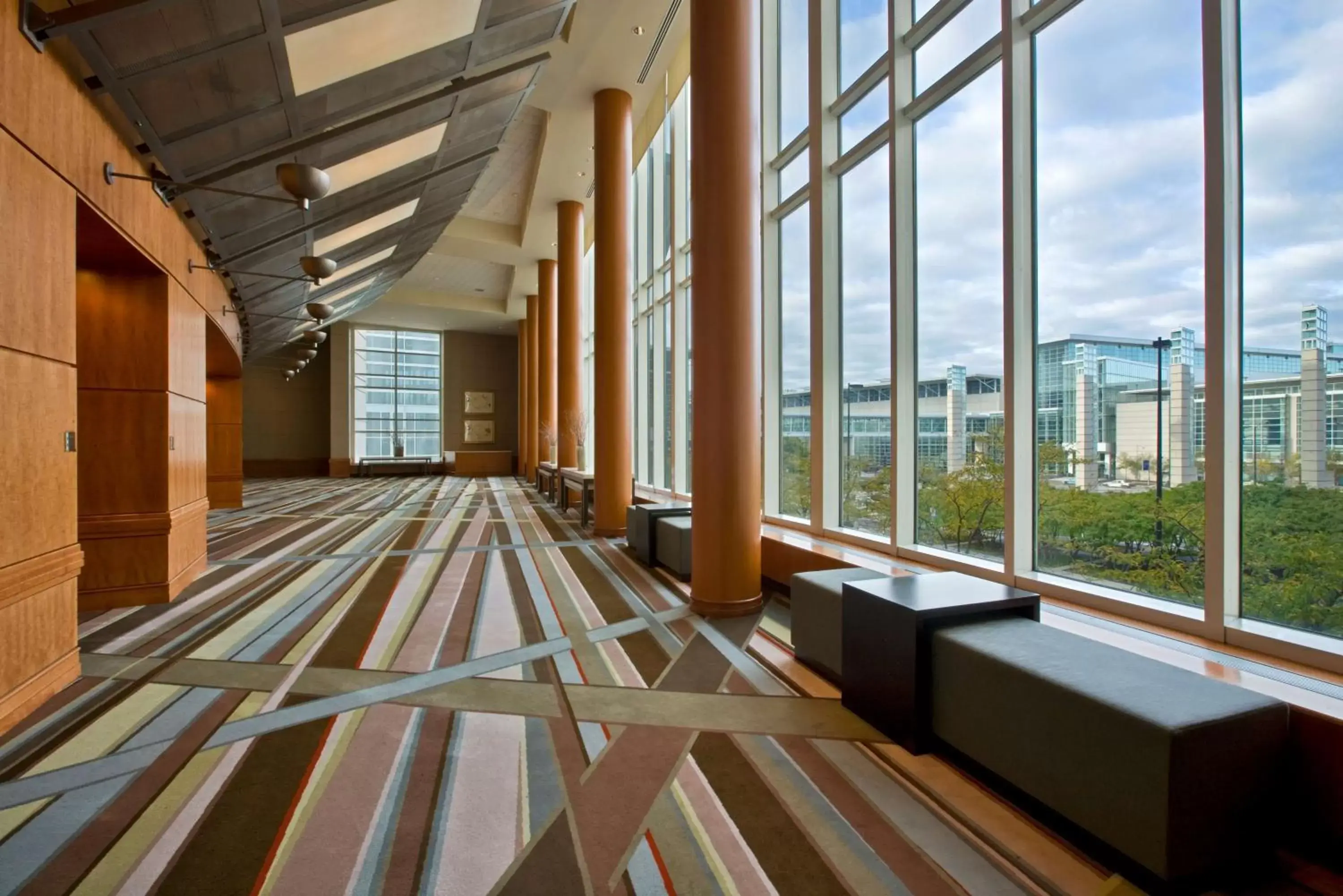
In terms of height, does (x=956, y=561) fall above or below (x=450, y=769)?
above

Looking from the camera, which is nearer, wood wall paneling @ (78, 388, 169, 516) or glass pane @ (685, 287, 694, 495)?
wood wall paneling @ (78, 388, 169, 516)

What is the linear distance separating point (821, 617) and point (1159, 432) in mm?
1752

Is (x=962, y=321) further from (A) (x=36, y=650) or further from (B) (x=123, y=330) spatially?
(B) (x=123, y=330)

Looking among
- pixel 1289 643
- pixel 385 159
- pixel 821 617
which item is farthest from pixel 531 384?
pixel 1289 643

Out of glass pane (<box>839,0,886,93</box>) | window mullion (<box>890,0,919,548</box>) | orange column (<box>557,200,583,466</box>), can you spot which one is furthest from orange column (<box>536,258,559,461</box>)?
window mullion (<box>890,0,919,548</box>)

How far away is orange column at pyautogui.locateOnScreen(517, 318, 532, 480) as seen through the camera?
2097 cm

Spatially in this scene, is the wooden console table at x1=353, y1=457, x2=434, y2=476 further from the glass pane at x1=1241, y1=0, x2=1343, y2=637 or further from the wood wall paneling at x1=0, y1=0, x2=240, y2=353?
the glass pane at x1=1241, y1=0, x2=1343, y2=637

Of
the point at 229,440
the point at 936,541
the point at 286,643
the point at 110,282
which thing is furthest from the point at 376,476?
the point at 936,541

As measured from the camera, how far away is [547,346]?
15.0 m

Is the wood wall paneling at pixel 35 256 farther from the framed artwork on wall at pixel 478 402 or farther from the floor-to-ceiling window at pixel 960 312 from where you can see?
the framed artwork on wall at pixel 478 402

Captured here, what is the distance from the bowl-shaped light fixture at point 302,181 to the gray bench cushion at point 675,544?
11.7 feet

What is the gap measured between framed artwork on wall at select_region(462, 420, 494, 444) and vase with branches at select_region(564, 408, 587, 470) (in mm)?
12963

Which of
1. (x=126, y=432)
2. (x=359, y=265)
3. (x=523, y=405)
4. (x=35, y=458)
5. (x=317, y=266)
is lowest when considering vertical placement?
(x=35, y=458)

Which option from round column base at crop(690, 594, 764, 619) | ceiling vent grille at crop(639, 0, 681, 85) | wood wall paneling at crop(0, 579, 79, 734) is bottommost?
round column base at crop(690, 594, 764, 619)
